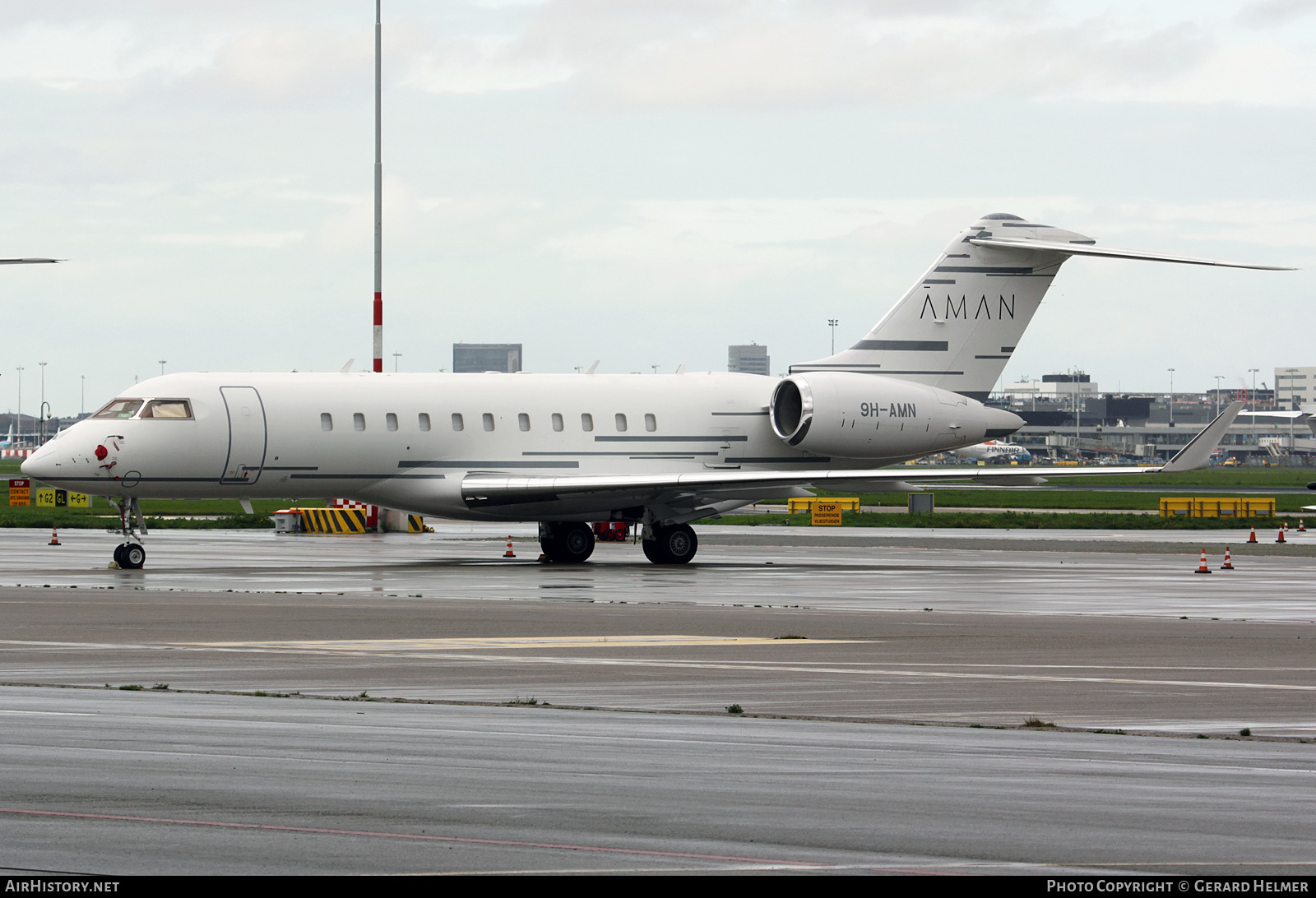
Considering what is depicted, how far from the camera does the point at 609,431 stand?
3691cm

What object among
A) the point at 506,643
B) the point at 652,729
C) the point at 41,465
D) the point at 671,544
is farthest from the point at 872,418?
the point at 652,729

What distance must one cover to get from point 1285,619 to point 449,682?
12279 mm

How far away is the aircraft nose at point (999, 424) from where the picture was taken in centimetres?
3903

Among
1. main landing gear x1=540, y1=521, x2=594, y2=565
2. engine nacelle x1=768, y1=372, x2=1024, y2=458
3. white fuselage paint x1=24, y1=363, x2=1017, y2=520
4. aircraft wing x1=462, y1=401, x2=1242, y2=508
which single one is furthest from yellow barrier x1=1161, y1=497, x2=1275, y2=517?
main landing gear x1=540, y1=521, x2=594, y2=565

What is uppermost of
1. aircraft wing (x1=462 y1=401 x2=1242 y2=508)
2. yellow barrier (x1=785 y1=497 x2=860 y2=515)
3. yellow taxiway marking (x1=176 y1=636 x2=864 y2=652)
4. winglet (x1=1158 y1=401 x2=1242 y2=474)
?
winglet (x1=1158 y1=401 x2=1242 y2=474)

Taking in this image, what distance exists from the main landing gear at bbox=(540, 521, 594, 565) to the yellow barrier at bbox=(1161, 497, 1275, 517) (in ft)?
107

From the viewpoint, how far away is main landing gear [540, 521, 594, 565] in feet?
119

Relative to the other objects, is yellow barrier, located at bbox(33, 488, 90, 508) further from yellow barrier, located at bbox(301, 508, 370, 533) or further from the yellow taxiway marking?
the yellow taxiway marking

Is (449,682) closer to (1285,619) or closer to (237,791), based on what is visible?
(237,791)

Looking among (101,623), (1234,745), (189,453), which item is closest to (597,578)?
(189,453)

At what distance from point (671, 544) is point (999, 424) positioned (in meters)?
8.51

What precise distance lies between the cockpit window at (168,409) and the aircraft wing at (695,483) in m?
5.48

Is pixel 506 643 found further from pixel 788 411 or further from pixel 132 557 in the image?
pixel 788 411

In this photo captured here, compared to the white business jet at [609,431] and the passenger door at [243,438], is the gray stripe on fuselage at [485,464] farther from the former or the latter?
the passenger door at [243,438]
